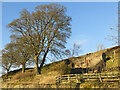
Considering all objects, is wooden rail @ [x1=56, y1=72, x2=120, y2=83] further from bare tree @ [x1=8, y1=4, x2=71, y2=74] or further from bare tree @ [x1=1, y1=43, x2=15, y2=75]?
bare tree @ [x1=1, y1=43, x2=15, y2=75]

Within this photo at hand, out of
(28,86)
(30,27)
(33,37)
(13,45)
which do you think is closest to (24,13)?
(30,27)

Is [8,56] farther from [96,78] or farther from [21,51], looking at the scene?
[96,78]

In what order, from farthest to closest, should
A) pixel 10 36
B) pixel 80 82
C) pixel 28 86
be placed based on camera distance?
pixel 10 36 → pixel 28 86 → pixel 80 82

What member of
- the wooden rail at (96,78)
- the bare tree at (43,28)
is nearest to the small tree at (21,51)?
the bare tree at (43,28)

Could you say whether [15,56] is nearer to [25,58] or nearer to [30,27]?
[25,58]

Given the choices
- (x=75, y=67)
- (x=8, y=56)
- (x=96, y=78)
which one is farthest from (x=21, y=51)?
(x=96, y=78)

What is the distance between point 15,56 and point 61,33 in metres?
12.3

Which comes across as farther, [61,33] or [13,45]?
[13,45]

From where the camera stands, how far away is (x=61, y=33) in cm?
3412

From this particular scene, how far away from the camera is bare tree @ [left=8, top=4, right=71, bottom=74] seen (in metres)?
33.2

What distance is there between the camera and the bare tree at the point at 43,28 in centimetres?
3319

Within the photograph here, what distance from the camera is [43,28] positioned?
3378 cm

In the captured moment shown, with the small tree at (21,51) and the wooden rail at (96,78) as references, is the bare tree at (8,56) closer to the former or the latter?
the small tree at (21,51)

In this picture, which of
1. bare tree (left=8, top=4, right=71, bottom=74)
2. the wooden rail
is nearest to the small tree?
bare tree (left=8, top=4, right=71, bottom=74)
